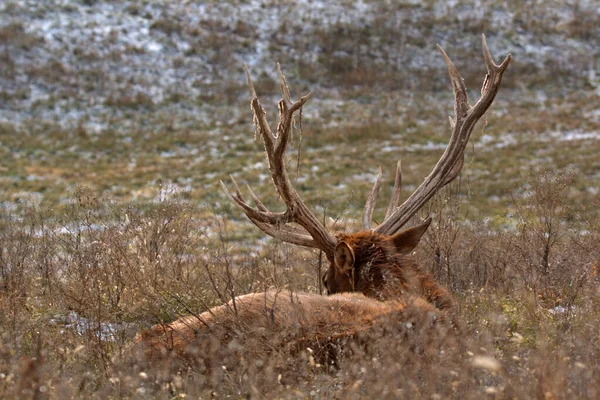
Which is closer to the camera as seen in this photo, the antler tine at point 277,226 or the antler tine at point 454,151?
the antler tine at point 277,226

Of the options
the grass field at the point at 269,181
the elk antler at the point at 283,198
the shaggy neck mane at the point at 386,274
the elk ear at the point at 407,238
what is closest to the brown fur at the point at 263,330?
→ the grass field at the point at 269,181

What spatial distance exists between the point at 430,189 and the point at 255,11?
79.6 ft

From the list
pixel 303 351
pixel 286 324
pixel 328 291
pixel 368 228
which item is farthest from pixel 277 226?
pixel 303 351

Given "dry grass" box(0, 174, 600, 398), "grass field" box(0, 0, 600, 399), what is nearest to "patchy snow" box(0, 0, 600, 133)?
"grass field" box(0, 0, 600, 399)

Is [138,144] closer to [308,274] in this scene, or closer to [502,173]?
[502,173]

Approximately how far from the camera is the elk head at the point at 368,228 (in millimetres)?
4594

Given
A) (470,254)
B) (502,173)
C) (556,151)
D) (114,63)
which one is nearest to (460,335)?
(470,254)

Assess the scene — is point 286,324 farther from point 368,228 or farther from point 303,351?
point 368,228

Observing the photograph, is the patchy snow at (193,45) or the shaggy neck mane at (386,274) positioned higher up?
the shaggy neck mane at (386,274)

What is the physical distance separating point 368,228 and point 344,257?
928mm

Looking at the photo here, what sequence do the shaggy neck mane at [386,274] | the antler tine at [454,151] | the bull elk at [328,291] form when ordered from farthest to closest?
1. the antler tine at [454,151]
2. the shaggy neck mane at [386,274]
3. the bull elk at [328,291]

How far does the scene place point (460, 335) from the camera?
3.49 metres

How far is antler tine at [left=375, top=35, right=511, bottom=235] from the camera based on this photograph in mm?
5465

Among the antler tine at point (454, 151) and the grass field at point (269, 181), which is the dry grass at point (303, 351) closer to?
the grass field at point (269, 181)
